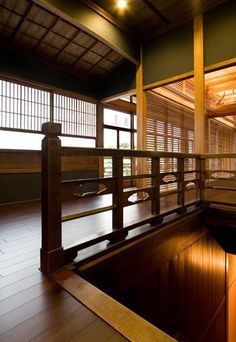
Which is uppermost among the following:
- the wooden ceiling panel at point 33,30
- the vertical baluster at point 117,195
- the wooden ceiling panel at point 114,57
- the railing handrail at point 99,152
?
the wooden ceiling panel at point 114,57

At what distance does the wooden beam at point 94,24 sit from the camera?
317 cm

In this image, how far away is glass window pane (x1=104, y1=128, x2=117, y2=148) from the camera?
19.4 feet

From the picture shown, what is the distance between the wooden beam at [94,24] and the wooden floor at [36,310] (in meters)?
3.30

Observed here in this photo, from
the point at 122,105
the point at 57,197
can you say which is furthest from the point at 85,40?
the point at 57,197

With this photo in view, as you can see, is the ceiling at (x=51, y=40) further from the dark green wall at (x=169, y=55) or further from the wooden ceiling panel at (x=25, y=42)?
the dark green wall at (x=169, y=55)

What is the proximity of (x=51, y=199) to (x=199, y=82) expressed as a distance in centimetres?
354

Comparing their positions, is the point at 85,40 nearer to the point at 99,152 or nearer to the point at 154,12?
the point at 154,12

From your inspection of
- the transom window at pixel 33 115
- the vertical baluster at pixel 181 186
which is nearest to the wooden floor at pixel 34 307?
the vertical baluster at pixel 181 186

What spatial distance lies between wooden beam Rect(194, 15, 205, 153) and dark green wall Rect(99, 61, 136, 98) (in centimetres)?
143

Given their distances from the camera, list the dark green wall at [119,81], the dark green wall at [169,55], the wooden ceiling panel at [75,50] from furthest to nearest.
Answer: the dark green wall at [119,81] < the wooden ceiling panel at [75,50] < the dark green wall at [169,55]

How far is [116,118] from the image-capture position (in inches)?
245

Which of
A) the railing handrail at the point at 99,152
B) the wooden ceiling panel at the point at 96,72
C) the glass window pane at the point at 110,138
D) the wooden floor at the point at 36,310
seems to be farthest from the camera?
Answer: the glass window pane at the point at 110,138

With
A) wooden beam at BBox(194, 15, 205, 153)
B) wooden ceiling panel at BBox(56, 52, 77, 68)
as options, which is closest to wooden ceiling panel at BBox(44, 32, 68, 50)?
wooden ceiling panel at BBox(56, 52, 77, 68)

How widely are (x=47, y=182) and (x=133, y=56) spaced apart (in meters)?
3.98
